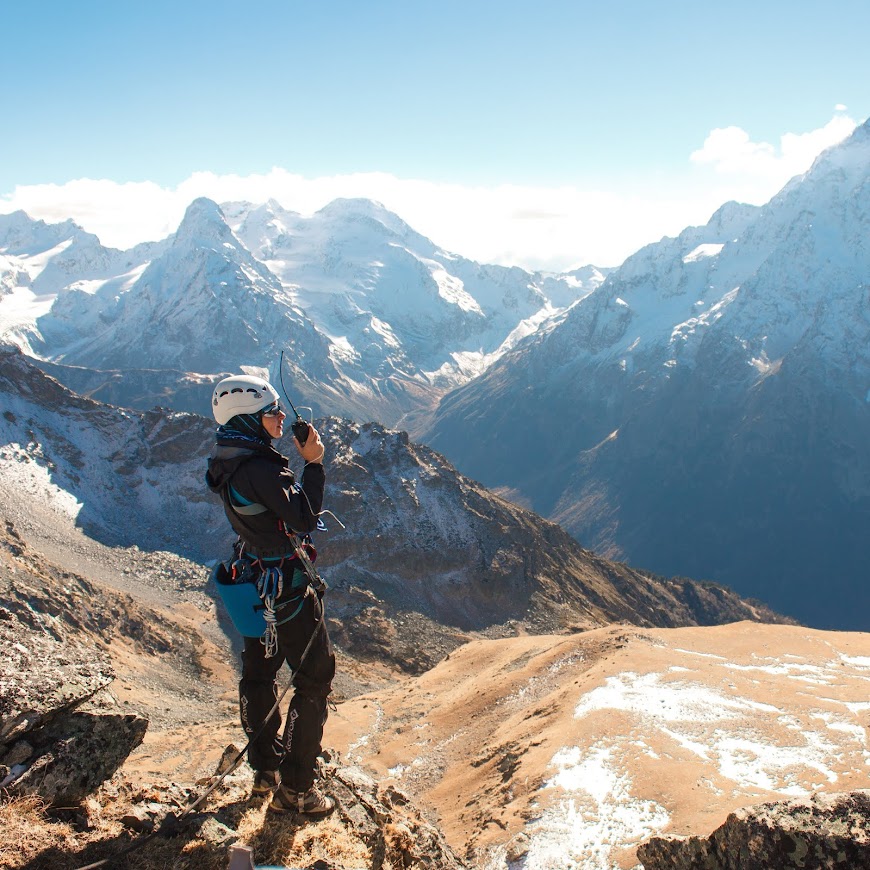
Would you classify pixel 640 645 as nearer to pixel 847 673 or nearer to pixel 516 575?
pixel 847 673

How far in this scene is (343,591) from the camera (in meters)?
82.6

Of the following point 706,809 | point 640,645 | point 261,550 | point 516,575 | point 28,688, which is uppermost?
point 261,550

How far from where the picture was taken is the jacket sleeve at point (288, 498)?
28.4ft

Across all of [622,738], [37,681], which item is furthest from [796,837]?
[622,738]

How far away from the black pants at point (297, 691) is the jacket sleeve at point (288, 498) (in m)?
1.41

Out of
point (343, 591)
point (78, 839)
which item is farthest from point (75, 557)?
point (78, 839)

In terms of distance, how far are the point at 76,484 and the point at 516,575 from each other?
204 ft

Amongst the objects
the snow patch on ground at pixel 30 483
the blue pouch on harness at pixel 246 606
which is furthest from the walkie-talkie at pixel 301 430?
the snow patch on ground at pixel 30 483

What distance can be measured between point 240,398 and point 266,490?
1.46 m

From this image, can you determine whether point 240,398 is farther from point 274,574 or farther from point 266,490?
point 274,574

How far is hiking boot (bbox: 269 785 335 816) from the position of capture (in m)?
9.79

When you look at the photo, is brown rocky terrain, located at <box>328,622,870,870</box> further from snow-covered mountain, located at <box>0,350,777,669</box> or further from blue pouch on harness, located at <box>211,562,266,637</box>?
snow-covered mountain, located at <box>0,350,777,669</box>

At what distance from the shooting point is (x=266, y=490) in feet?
28.4

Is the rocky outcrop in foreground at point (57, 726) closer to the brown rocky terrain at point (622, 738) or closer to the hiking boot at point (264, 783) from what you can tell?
the hiking boot at point (264, 783)
